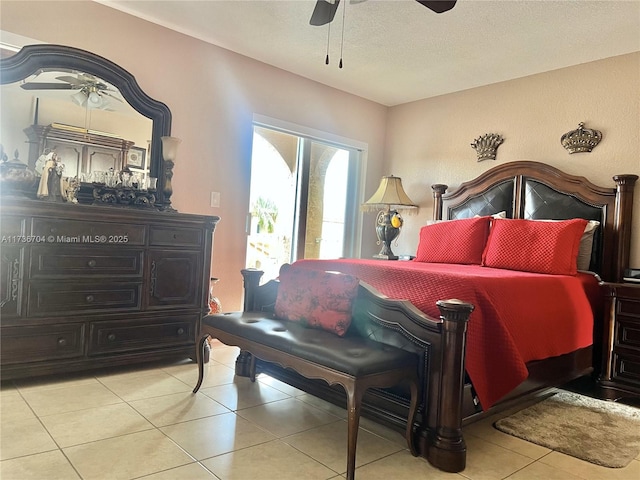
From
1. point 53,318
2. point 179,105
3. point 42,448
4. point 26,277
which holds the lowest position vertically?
point 42,448

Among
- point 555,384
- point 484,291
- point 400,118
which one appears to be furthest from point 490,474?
point 400,118

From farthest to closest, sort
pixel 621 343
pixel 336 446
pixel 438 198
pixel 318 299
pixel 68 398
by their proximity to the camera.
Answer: pixel 438 198, pixel 621 343, pixel 68 398, pixel 318 299, pixel 336 446

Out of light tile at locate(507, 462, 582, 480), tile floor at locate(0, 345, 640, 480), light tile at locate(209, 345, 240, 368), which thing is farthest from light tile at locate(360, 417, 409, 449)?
light tile at locate(209, 345, 240, 368)

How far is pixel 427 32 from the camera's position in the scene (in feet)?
10.9

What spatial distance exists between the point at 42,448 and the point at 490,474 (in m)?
1.77

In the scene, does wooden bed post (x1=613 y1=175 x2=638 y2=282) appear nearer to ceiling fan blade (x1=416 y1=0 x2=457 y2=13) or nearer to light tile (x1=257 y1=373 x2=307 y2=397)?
ceiling fan blade (x1=416 y1=0 x2=457 y2=13)

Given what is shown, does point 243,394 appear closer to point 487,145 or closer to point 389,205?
point 389,205

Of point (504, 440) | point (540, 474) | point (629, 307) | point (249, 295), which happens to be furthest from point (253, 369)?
point (629, 307)

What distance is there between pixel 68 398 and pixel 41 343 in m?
0.39

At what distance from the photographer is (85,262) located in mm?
2773

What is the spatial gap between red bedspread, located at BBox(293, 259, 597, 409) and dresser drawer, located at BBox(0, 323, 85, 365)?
4.88 ft

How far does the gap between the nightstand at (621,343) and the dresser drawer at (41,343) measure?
3.17 metres

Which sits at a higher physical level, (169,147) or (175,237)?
(169,147)

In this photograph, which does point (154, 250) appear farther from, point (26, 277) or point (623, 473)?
point (623, 473)
